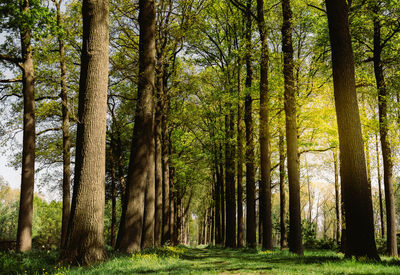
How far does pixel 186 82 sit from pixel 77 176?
39.7ft

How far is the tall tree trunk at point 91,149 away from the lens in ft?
21.5

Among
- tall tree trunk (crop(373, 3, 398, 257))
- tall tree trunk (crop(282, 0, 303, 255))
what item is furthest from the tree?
tall tree trunk (crop(373, 3, 398, 257))

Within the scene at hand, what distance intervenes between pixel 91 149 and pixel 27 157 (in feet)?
24.9

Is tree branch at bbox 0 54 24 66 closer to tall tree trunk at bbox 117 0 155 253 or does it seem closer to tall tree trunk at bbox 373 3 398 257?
tall tree trunk at bbox 117 0 155 253

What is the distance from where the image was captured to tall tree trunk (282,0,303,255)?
38.0 feet

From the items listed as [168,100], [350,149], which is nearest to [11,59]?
[168,100]

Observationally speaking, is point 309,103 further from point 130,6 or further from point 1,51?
point 1,51

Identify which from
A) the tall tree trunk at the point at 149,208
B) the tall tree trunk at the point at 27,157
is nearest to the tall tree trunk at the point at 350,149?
the tall tree trunk at the point at 149,208

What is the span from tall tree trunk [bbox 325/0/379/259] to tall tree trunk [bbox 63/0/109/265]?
19.8 feet

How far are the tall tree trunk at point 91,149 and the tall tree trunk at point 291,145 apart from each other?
7.57m

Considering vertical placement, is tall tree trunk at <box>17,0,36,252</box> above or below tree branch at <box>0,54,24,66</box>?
below

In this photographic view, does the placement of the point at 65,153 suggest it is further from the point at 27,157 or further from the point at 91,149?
the point at 91,149

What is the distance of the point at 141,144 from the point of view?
11328 millimetres

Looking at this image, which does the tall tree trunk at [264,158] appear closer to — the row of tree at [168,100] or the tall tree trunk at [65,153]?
the row of tree at [168,100]
